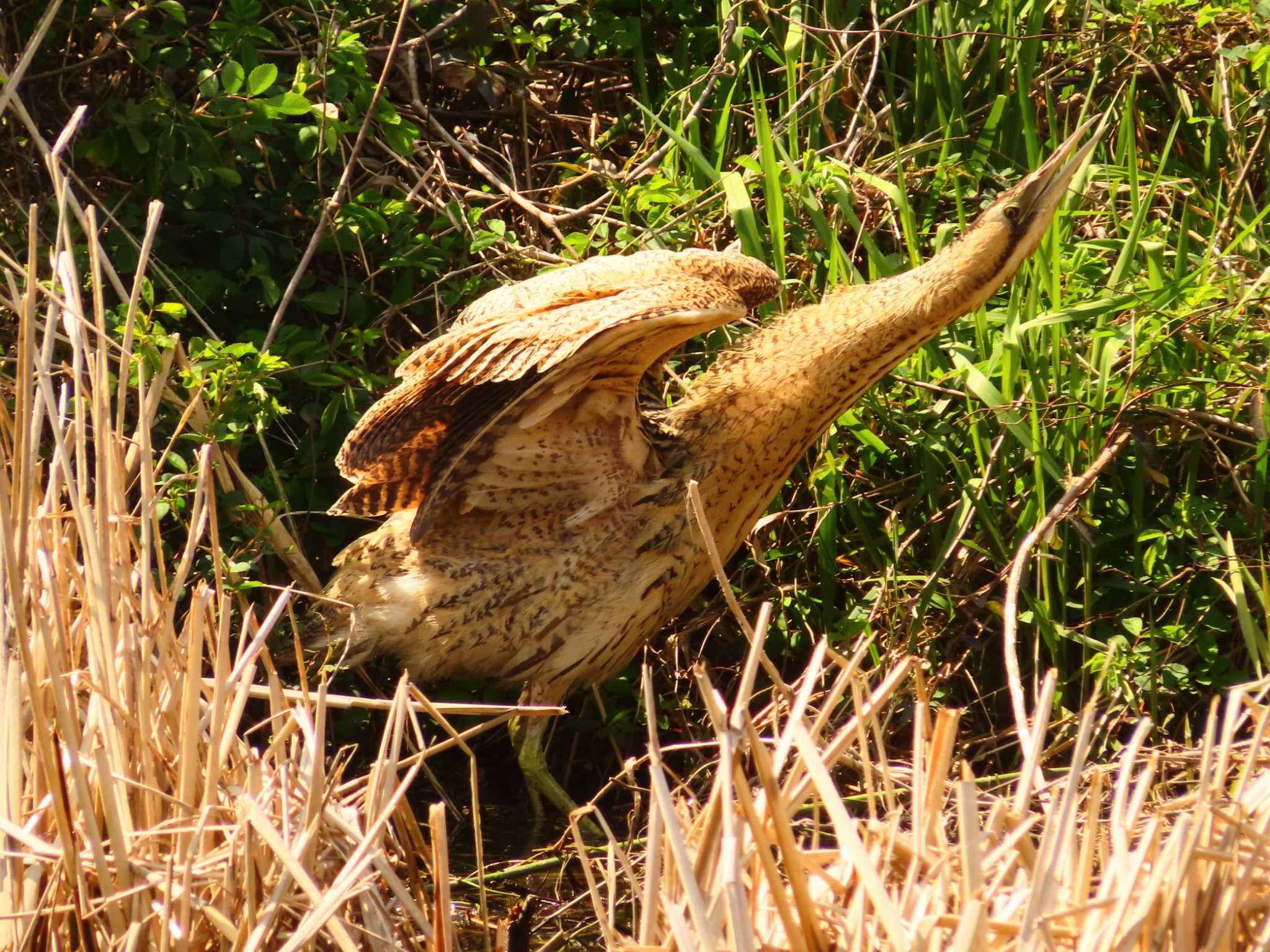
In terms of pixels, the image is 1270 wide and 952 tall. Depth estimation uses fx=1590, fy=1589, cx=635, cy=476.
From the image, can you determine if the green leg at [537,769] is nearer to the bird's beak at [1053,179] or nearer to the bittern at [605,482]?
the bittern at [605,482]

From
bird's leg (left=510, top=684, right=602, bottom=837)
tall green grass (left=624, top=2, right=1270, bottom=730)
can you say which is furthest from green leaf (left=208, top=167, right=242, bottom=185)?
bird's leg (left=510, top=684, right=602, bottom=837)

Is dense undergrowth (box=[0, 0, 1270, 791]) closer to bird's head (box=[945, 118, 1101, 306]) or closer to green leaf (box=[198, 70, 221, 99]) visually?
green leaf (box=[198, 70, 221, 99])

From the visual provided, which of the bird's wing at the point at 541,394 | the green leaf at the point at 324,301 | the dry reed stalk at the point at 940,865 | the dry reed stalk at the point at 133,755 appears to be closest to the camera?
the dry reed stalk at the point at 940,865

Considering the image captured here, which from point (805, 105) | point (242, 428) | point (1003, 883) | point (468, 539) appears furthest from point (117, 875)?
point (805, 105)

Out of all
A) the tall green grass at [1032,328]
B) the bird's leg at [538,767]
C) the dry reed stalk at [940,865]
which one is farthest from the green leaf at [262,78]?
the dry reed stalk at [940,865]

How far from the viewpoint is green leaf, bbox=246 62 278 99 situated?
347 centimetres

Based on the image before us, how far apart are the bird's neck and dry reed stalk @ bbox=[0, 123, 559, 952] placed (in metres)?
1.51

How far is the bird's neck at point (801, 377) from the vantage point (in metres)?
3.46

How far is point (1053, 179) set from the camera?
3.56 meters

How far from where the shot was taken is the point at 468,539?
3572mm

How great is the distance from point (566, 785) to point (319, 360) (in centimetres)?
120

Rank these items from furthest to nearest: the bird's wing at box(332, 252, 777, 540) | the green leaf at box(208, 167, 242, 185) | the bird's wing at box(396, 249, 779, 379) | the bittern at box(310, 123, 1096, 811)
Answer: the green leaf at box(208, 167, 242, 185) < the bittern at box(310, 123, 1096, 811) < the bird's wing at box(396, 249, 779, 379) < the bird's wing at box(332, 252, 777, 540)

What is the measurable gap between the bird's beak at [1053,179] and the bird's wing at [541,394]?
24.0 inches

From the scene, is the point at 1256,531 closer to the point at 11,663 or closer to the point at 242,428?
the point at 242,428
